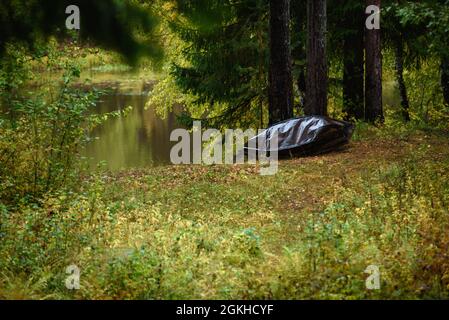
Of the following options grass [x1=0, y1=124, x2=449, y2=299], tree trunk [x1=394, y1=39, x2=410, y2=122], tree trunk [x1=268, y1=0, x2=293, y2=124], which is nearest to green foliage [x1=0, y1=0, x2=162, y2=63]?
grass [x1=0, y1=124, x2=449, y2=299]

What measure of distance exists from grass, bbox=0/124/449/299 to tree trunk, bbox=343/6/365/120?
7111 mm

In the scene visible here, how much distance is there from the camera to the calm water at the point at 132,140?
30203 millimetres

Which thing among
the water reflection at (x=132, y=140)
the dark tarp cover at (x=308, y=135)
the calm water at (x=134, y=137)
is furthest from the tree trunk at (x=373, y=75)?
the water reflection at (x=132, y=140)

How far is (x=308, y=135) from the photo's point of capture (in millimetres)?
13742

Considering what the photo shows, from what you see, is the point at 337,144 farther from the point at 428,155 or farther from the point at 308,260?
the point at 308,260

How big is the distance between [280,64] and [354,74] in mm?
4920

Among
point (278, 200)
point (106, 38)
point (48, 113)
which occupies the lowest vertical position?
point (278, 200)

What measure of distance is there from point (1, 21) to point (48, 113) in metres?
5.86

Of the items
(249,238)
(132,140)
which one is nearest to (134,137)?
(132,140)

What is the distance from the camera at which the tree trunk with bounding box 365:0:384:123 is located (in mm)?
16484

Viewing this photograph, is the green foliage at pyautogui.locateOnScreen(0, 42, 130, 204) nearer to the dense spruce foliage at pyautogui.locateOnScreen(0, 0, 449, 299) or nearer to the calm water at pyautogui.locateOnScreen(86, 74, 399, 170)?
the dense spruce foliage at pyautogui.locateOnScreen(0, 0, 449, 299)

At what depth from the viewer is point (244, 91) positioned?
20.3 m

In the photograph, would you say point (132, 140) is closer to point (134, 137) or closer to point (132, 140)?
point (132, 140)
